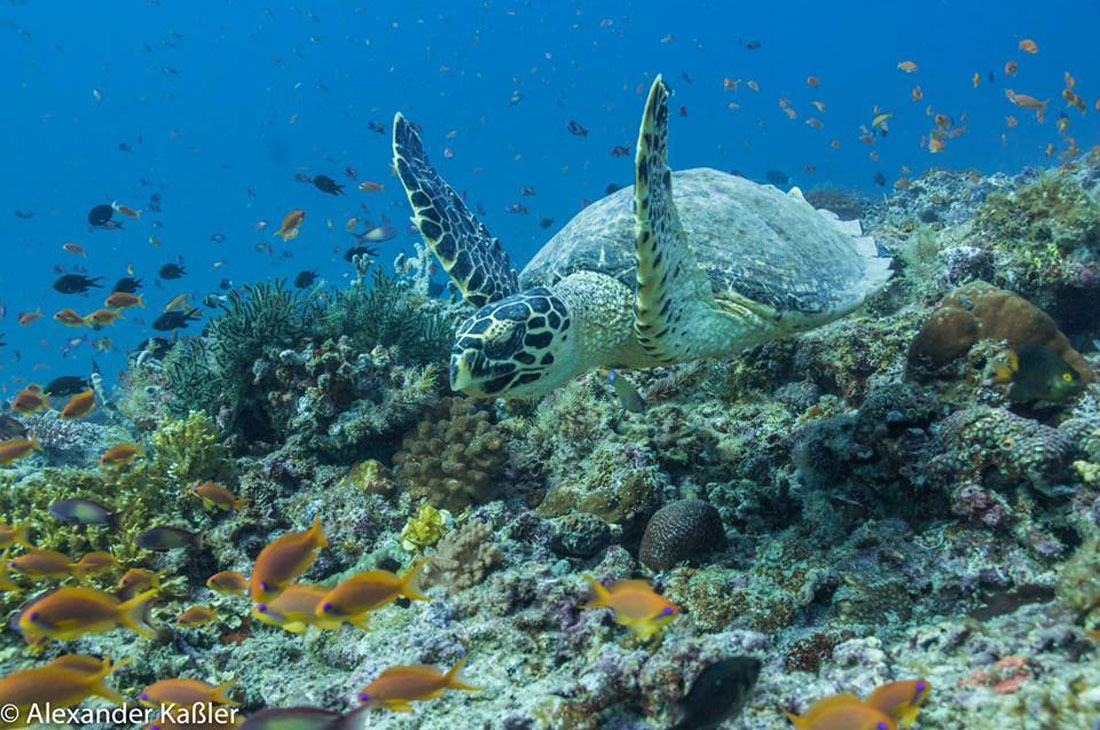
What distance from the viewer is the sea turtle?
334cm

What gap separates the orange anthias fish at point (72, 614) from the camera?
8.23 feet

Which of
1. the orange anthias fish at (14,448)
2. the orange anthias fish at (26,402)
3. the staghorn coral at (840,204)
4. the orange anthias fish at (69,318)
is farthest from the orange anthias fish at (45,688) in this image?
the staghorn coral at (840,204)

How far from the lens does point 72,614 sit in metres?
2.56

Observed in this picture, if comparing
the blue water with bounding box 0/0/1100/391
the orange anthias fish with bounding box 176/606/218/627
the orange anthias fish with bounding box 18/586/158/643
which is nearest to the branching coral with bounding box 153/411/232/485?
the orange anthias fish with bounding box 176/606/218/627

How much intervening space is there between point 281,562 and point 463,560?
1272mm

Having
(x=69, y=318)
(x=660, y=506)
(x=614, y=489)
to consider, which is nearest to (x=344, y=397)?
(x=614, y=489)

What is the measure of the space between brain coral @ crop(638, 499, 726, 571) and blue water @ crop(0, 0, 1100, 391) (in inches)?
3454

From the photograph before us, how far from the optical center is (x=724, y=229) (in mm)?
4480

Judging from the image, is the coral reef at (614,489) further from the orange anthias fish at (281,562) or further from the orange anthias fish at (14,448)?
the orange anthias fish at (14,448)

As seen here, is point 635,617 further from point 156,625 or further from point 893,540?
point 156,625

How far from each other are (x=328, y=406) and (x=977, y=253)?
20.5 feet

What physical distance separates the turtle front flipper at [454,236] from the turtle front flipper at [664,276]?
155cm

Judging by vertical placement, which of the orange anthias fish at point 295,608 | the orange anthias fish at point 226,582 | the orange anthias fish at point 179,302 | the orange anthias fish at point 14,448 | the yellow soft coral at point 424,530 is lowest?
the orange anthias fish at point 295,608

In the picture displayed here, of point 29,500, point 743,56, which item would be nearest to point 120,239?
point 29,500
